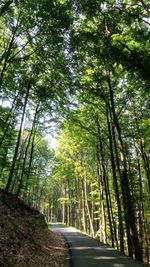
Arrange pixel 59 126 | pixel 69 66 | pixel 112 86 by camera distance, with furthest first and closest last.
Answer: pixel 59 126 → pixel 112 86 → pixel 69 66

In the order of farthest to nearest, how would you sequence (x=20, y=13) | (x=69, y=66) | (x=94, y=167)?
(x=94, y=167) < (x=69, y=66) < (x=20, y=13)

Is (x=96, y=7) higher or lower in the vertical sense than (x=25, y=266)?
higher

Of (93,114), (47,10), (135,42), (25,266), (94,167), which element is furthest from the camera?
(94,167)

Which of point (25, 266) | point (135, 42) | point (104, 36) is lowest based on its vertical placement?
point (25, 266)

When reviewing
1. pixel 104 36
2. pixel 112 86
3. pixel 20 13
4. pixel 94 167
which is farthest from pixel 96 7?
pixel 94 167

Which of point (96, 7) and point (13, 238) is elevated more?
point (96, 7)

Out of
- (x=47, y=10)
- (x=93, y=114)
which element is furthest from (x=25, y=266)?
(x=93, y=114)

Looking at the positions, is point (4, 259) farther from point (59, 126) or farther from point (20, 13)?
point (59, 126)

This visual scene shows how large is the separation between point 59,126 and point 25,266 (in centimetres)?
1545

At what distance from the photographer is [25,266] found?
833cm

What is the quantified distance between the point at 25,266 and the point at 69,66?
987 centimetres

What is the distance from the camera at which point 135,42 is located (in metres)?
7.77

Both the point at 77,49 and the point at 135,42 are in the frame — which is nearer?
the point at 135,42

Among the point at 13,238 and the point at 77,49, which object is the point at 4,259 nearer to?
the point at 13,238
